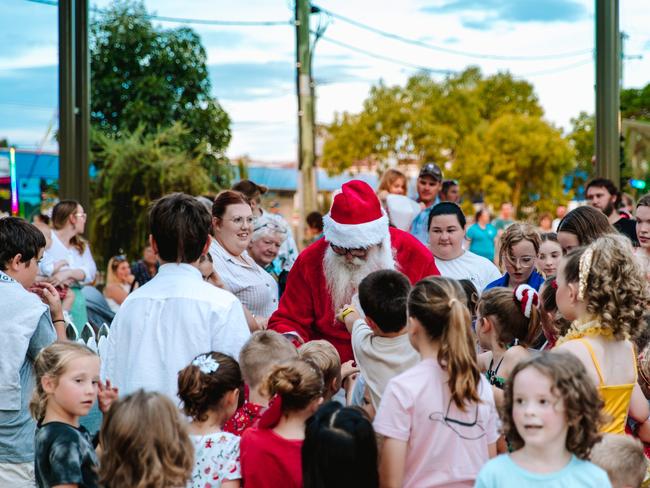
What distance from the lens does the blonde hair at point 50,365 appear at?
3918 millimetres

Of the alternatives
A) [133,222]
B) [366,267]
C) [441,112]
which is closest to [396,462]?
[366,267]

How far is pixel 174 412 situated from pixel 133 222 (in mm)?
11414

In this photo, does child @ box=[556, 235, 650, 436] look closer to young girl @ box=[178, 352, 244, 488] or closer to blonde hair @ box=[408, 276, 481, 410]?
blonde hair @ box=[408, 276, 481, 410]

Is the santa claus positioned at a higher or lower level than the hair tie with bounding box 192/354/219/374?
higher

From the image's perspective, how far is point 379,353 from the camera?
4137 mm

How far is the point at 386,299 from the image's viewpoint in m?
4.04

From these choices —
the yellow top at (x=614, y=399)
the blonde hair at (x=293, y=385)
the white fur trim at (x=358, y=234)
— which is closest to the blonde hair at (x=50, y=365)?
the blonde hair at (x=293, y=385)

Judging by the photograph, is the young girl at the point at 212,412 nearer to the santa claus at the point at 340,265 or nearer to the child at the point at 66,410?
the child at the point at 66,410

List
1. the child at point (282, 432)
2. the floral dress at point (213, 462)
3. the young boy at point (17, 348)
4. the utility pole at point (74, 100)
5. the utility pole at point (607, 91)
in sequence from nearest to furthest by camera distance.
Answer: the child at point (282, 432) → the floral dress at point (213, 462) → the young boy at point (17, 348) → the utility pole at point (607, 91) → the utility pole at point (74, 100)

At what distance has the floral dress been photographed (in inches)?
146

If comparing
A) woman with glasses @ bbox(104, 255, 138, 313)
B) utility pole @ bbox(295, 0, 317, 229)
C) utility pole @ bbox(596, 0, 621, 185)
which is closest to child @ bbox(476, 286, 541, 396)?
utility pole @ bbox(596, 0, 621, 185)

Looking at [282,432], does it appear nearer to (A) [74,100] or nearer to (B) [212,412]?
(B) [212,412]

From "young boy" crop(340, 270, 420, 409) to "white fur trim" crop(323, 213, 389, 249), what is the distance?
1397 mm

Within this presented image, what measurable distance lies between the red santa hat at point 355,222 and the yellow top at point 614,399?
201 centimetres
